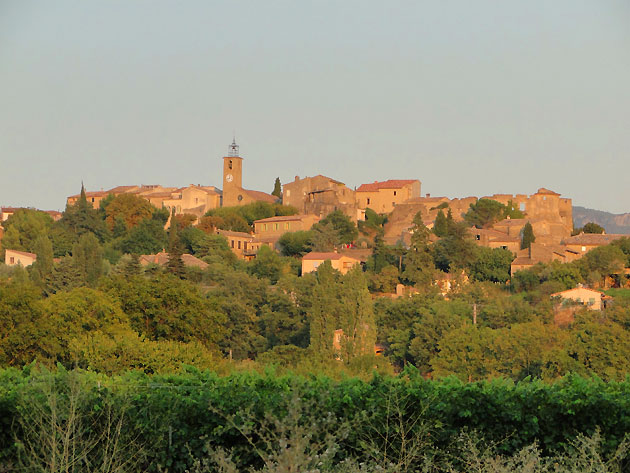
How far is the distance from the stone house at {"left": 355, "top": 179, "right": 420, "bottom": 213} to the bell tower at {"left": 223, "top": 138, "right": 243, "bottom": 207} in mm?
11312

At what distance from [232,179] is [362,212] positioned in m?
14.8

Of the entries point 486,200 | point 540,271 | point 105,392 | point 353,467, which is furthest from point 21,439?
point 486,200

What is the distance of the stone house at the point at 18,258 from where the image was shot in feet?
213

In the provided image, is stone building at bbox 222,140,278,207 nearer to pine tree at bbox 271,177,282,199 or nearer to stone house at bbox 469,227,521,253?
pine tree at bbox 271,177,282,199

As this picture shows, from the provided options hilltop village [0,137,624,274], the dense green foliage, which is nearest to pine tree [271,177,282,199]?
hilltop village [0,137,624,274]

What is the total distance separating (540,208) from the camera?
258ft

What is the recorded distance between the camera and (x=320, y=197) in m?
78.5

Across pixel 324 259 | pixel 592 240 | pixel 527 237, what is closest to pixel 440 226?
pixel 527 237

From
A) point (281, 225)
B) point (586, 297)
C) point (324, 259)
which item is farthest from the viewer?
point (281, 225)

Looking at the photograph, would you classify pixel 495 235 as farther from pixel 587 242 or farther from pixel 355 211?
pixel 355 211

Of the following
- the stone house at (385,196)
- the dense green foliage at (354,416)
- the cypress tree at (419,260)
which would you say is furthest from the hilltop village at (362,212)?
the dense green foliage at (354,416)

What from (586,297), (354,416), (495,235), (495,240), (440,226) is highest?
(440,226)

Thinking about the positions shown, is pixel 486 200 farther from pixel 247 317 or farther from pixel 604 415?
pixel 604 415

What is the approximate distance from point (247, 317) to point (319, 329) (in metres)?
6.58
